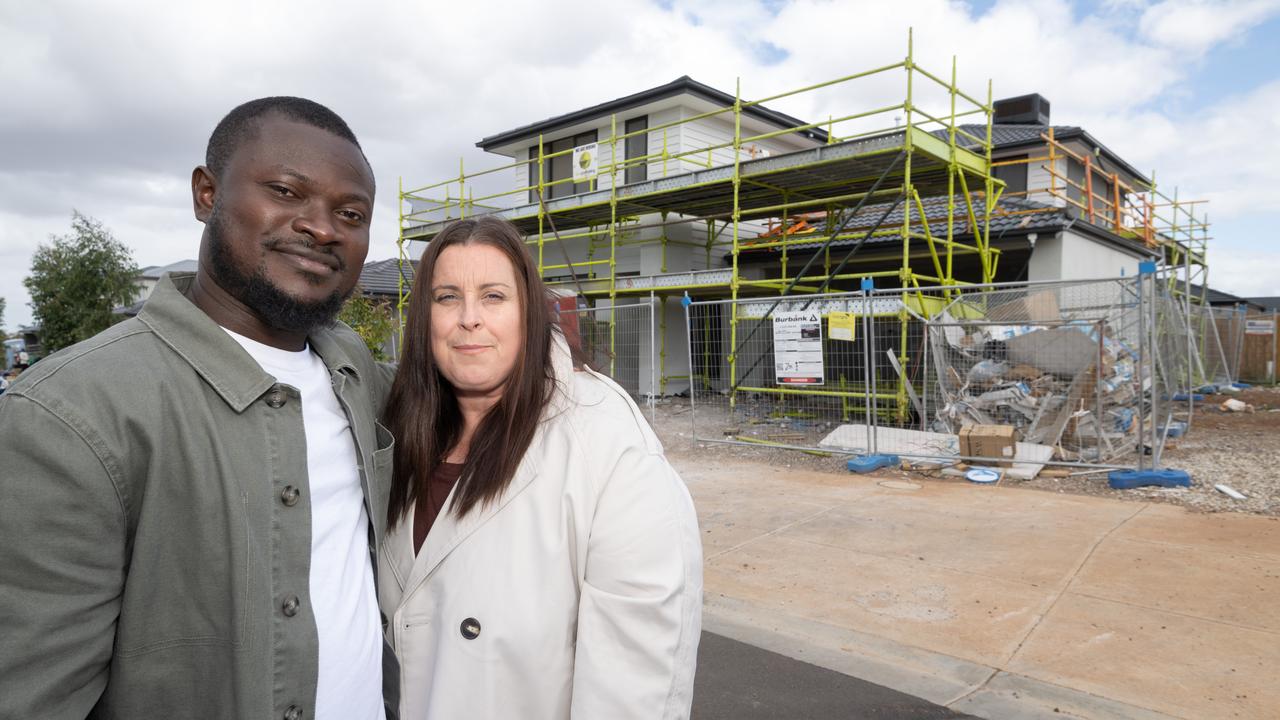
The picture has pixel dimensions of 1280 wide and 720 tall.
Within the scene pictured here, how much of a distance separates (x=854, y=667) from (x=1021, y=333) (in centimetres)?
592

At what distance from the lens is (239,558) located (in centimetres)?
122

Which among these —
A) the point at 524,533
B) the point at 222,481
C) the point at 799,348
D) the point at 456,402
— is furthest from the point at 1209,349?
the point at 222,481

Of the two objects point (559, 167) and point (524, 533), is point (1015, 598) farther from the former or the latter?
point (559, 167)

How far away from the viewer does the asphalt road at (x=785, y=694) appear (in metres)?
3.14

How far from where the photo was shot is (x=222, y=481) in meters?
1.22

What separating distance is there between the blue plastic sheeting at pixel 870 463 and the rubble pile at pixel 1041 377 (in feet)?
2.84

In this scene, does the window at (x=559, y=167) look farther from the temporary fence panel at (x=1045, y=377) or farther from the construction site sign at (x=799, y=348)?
the temporary fence panel at (x=1045, y=377)

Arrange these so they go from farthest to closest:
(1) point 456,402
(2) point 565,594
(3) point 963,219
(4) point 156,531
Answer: (3) point 963,219 < (1) point 456,402 < (2) point 565,594 < (4) point 156,531

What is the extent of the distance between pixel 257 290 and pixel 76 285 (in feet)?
88.5

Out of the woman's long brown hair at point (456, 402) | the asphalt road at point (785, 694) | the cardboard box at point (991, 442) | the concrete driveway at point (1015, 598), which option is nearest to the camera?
the woman's long brown hair at point (456, 402)

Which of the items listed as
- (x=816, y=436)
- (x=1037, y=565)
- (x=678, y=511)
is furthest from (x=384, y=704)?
(x=816, y=436)

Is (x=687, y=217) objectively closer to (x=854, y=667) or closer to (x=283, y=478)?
(x=854, y=667)

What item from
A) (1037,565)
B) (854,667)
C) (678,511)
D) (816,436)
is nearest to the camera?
(678,511)

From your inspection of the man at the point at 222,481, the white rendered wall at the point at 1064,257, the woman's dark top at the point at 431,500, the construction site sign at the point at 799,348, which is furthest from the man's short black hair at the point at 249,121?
the white rendered wall at the point at 1064,257
